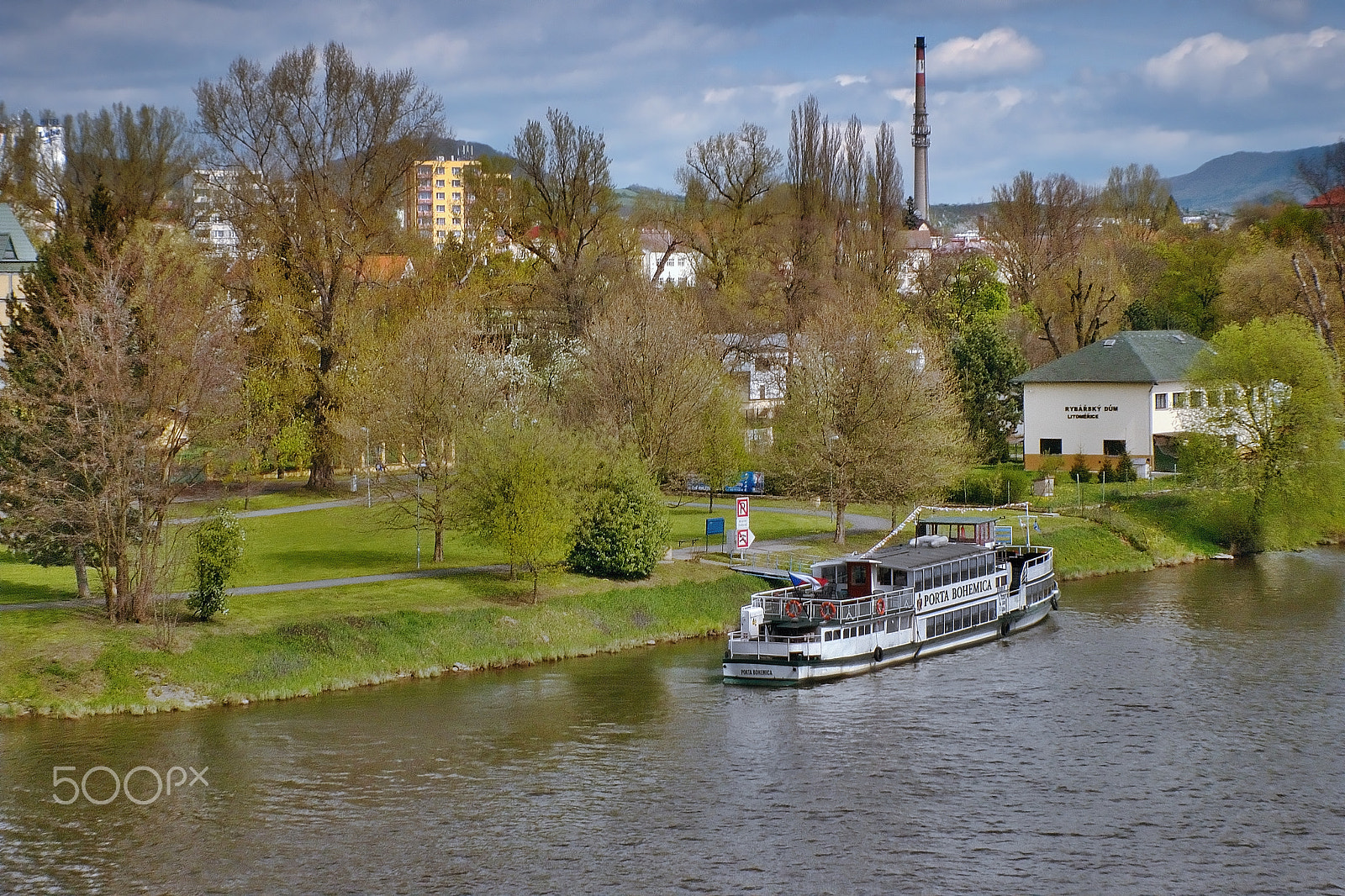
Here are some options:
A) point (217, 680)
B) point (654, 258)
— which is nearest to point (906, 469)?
point (217, 680)

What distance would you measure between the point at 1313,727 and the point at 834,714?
1270cm

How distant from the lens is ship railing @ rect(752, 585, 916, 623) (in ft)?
146

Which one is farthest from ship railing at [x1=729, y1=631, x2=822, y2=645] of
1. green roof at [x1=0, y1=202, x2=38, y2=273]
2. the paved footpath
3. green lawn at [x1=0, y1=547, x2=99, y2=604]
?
green roof at [x1=0, y1=202, x2=38, y2=273]

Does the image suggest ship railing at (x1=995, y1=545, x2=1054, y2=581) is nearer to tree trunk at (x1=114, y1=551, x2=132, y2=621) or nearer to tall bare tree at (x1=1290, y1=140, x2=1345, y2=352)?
tall bare tree at (x1=1290, y1=140, x2=1345, y2=352)

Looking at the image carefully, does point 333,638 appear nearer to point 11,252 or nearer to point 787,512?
point 787,512

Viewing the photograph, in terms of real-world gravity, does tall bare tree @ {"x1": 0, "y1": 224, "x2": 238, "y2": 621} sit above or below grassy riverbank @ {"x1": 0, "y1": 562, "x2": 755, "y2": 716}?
above

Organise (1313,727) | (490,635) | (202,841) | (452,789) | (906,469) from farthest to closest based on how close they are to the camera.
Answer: (906,469) < (490,635) < (1313,727) < (452,789) < (202,841)

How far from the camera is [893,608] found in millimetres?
46750

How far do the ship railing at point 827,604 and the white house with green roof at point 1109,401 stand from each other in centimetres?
4107

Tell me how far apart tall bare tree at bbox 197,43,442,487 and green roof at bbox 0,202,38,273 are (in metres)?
24.7

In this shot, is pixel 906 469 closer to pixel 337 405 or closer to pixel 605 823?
pixel 337 405

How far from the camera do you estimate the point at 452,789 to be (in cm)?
3155

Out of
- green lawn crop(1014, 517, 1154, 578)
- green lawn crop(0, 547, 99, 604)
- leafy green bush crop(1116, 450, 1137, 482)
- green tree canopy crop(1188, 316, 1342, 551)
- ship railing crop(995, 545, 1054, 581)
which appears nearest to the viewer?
green lawn crop(0, 547, 99, 604)

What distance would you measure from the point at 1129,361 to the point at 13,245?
7277 centimetres
